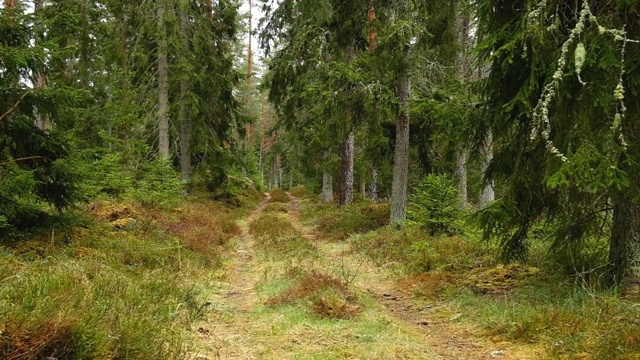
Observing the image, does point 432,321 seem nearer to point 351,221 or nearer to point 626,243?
point 626,243

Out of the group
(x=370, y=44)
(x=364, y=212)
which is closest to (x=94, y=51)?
(x=370, y=44)

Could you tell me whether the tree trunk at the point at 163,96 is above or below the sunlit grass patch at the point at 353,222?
above

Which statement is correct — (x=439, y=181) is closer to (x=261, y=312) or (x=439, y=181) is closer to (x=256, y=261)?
(x=256, y=261)

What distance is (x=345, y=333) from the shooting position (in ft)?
17.0

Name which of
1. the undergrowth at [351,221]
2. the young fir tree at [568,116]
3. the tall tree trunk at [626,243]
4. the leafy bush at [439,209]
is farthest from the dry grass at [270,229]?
the tall tree trunk at [626,243]

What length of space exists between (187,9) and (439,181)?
497 inches

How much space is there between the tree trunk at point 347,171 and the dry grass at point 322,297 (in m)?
11.5

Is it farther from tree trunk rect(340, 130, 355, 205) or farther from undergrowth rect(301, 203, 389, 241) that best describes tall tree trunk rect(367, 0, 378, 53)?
undergrowth rect(301, 203, 389, 241)

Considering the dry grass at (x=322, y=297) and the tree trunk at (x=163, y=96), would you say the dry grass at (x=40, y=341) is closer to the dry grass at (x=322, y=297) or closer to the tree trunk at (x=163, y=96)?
the dry grass at (x=322, y=297)

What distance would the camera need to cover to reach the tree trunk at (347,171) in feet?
60.8

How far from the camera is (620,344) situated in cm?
391

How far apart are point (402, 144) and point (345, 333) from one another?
28.4 ft

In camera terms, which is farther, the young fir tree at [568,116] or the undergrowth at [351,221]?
the undergrowth at [351,221]

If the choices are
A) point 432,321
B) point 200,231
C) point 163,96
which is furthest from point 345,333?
point 163,96
